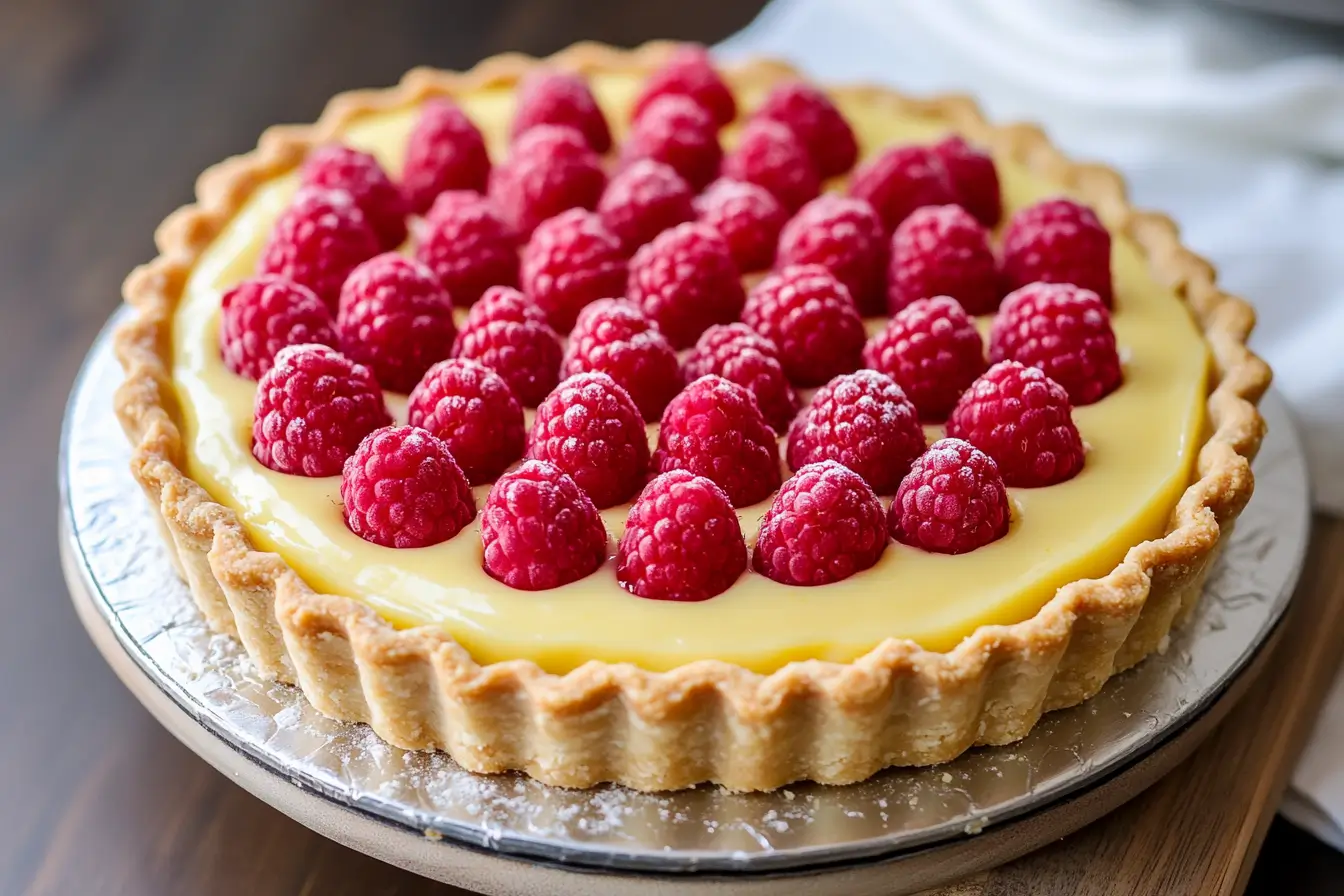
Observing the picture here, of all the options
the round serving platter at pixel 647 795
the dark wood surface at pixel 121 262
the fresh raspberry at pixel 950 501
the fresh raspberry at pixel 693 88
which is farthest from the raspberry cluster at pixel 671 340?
the dark wood surface at pixel 121 262

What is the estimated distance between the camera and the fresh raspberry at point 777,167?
247 cm

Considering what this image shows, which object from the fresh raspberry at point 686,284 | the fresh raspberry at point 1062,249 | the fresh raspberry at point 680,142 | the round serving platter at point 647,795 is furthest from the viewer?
the fresh raspberry at point 680,142

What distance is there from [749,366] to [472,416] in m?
0.37

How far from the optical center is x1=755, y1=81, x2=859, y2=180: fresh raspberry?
2613 mm

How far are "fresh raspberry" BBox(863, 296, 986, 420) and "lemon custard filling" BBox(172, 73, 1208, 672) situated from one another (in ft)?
0.18

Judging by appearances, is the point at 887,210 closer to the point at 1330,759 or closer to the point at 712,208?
the point at 712,208

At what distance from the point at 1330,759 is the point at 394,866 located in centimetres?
123

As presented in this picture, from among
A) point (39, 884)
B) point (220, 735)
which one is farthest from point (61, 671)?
point (220, 735)

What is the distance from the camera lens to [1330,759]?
2014 millimetres

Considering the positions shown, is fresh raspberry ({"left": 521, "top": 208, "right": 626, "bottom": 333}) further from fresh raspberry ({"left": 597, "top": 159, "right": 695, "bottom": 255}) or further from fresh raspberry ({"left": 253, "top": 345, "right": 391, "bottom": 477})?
fresh raspberry ({"left": 253, "top": 345, "right": 391, "bottom": 477})

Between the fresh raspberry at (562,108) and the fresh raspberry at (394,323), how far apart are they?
2.00ft

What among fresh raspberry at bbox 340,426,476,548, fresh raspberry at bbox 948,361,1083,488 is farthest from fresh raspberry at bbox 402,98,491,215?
fresh raspberry at bbox 948,361,1083,488

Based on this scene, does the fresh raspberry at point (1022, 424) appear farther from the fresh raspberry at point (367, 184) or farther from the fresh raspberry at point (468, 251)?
the fresh raspberry at point (367, 184)

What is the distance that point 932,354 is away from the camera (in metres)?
2.01
